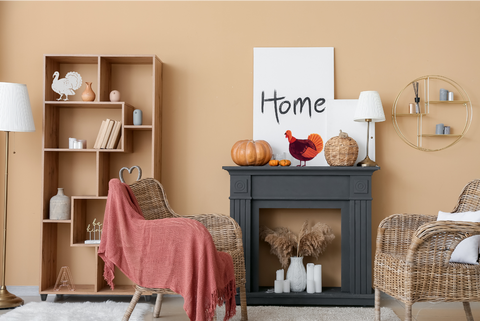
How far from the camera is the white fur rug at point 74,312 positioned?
264 cm

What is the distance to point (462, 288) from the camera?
79.9 inches

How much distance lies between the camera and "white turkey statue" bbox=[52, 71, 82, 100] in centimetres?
314

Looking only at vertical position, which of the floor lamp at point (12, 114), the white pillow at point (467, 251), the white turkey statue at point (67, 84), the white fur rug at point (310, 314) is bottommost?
the white fur rug at point (310, 314)

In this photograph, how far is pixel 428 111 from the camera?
10.8ft

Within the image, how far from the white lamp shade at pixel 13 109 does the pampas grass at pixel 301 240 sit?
2.02 m

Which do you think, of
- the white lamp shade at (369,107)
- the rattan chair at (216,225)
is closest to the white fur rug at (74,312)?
the rattan chair at (216,225)

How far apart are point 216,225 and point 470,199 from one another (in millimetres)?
1663

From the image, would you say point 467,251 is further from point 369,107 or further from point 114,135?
point 114,135

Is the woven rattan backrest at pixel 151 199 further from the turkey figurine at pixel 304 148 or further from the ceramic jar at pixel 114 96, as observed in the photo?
the turkey figurine at pixel 304 148

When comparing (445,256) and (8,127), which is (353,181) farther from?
(8,127)

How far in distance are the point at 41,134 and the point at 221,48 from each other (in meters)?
1.70

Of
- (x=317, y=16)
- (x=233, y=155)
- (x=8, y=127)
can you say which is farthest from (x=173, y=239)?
(x=317, y=16)

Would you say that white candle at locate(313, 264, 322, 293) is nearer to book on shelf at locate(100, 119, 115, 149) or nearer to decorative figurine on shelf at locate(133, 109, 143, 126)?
decorative figurine on shelf at locate(133, 109, 143, 126)

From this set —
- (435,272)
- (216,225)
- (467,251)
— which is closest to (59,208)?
(216,225)
